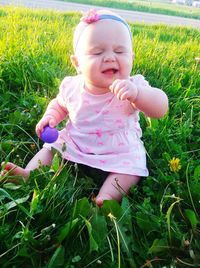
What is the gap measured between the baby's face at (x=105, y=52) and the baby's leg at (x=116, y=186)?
45 cm

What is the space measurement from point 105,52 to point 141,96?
0.88 feet

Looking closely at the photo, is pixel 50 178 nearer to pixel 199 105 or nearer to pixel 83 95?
pixel 83 95

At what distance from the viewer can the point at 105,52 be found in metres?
2.03

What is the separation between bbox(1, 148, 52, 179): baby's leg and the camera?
1921 mm

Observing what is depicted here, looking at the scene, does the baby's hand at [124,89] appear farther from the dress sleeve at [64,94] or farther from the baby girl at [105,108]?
the dress sleeve at [64,94]

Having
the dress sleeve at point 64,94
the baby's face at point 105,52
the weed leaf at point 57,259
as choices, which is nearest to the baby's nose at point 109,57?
the baby's face at point 105,52

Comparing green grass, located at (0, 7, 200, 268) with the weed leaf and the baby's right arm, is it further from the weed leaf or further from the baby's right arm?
the baby's right arm

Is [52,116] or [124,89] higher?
[124,89]

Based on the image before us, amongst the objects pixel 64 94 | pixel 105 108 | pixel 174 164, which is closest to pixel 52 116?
pixel 64 94

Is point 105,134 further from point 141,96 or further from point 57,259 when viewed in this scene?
point 57,259

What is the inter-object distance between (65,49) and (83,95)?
164 centimetres

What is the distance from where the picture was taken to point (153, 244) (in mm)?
1580

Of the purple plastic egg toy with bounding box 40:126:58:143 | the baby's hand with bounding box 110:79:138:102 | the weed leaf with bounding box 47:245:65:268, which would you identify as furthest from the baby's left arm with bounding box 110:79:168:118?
the weed leaf with bounding box 47:245:65:268

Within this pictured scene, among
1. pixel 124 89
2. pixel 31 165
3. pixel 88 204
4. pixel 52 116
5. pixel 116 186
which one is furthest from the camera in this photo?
pixel 52 116
